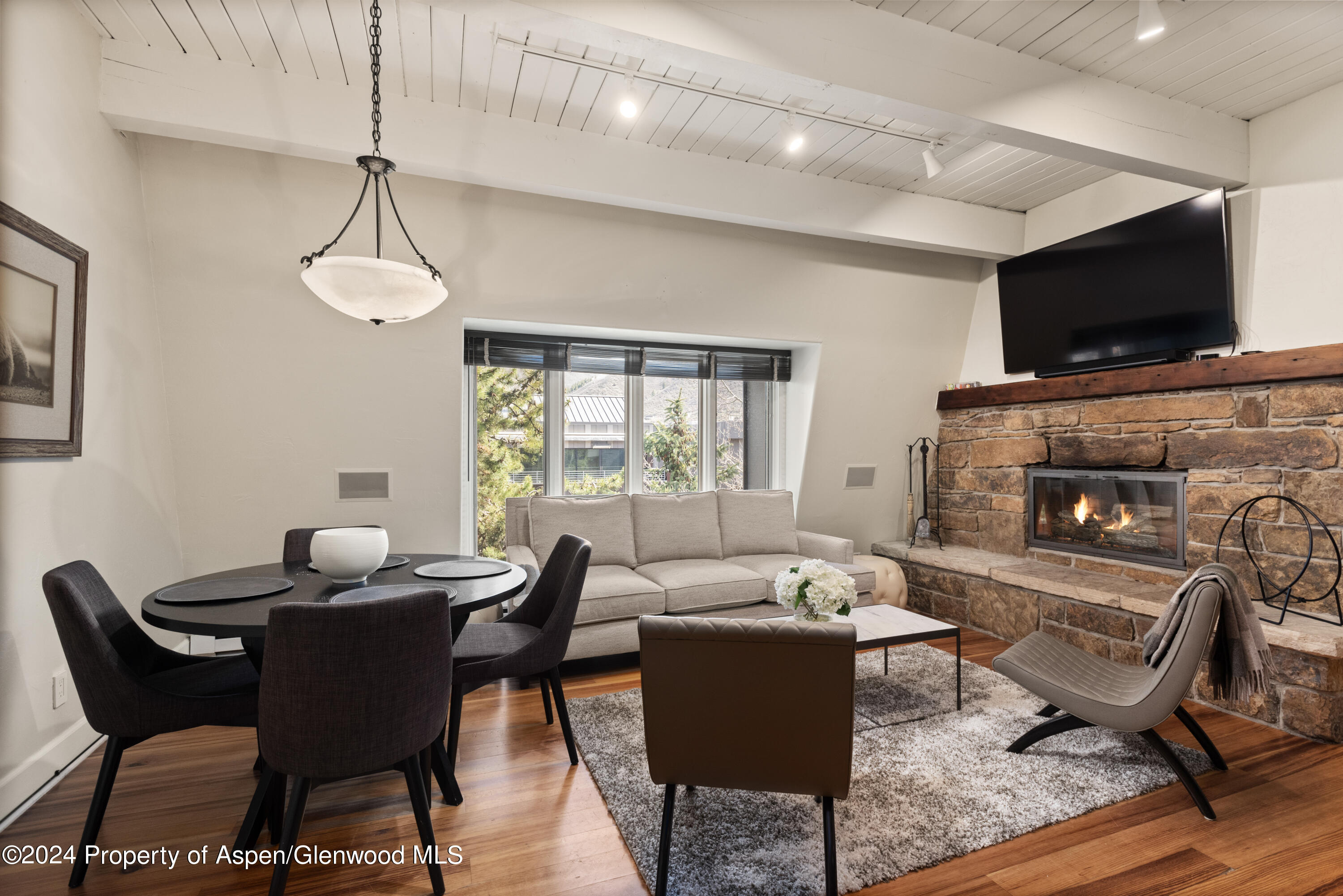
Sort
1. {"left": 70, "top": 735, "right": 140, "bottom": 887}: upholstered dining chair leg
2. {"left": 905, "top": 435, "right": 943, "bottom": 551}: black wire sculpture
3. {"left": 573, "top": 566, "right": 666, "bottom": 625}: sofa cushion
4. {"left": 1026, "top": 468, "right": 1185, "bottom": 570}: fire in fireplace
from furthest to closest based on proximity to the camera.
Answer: {"left": 905, "top": 435, "right": 943, "bottom": 551}: black wire sculpture → {"left": 1026, "top": 468, "right": 1185, "bottom": 570}: fire in fireplace → {"left": 573, "top": 566, "right": 666, "bottom": 625}: sofa cushion → {"left": 70, "top": 735, "right": 140, "bottom": 887}: upholstered dining chair leg

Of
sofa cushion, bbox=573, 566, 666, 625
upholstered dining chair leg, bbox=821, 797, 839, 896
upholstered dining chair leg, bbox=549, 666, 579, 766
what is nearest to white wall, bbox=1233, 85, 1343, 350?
upholstered dining chair leg, bbox=821, 797, 839, 896

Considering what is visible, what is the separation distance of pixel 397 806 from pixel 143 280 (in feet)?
8.47

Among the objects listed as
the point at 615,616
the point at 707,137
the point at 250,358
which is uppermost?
the point at 707,137

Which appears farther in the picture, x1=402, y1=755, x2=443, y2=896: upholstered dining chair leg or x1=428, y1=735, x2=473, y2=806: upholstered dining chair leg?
x1=428, y1=735, x2=473, y2=806: upholstered dining chair leg

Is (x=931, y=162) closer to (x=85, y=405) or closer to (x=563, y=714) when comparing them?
(x=563, y=714)

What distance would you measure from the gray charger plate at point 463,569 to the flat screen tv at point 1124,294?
3515mm

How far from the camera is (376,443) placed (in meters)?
3.66

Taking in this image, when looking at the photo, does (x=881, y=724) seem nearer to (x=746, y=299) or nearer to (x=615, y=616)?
(x=615, y=616)

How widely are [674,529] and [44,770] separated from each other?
3006 mm

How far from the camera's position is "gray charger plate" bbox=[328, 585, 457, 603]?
6.41 ft

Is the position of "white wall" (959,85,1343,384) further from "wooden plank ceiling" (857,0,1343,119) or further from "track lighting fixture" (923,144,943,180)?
"track lighting fixture" (923,144,943,180)

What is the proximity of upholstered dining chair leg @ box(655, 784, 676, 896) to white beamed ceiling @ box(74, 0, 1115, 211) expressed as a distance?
2449 millimetres

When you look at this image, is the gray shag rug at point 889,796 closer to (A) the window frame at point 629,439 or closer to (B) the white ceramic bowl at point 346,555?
(B) the white ceramic bowl at point 346,555

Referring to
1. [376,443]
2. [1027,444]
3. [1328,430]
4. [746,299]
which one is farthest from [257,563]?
[1328,430]
